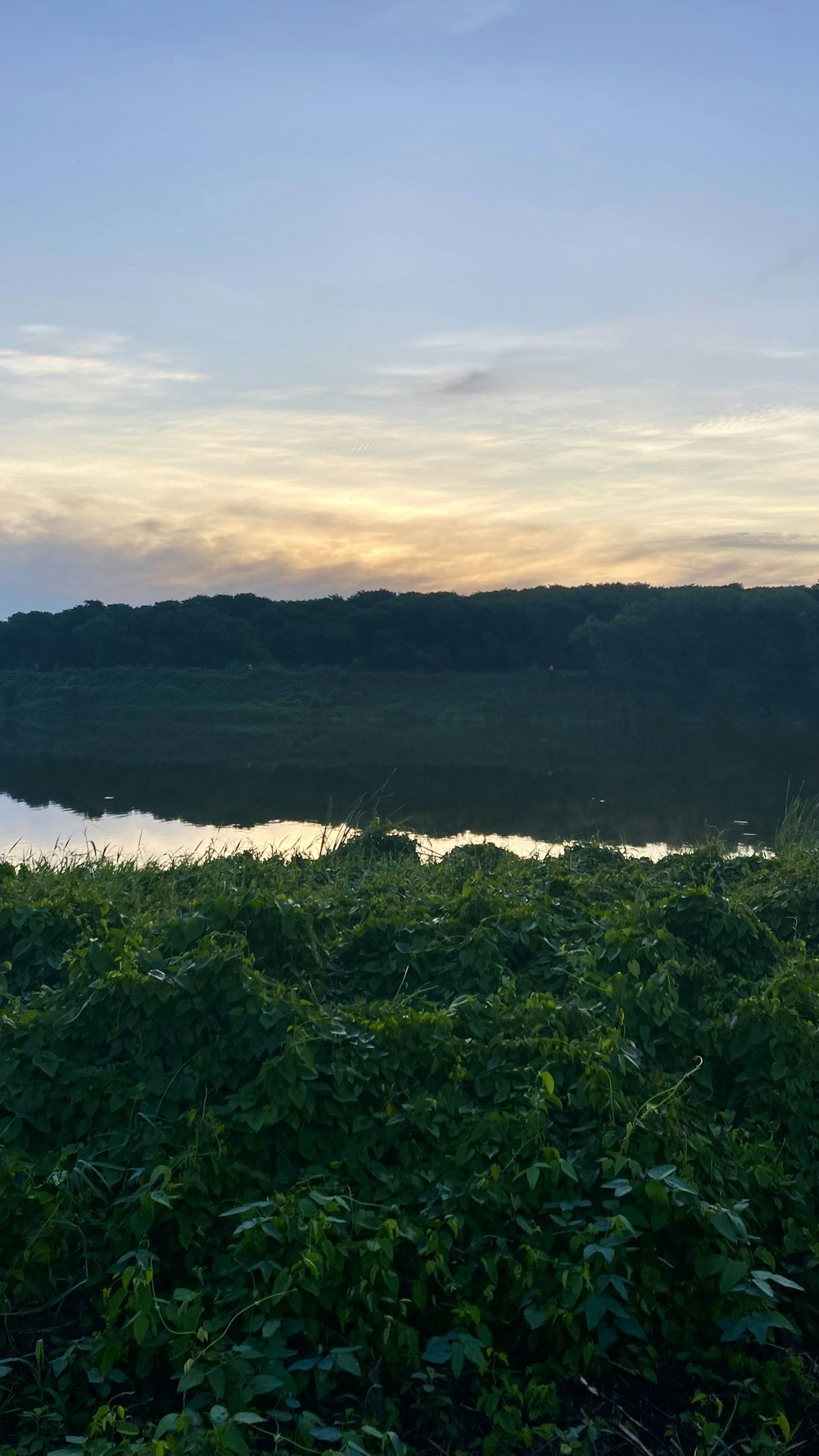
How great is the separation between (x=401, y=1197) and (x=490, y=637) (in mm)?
39629

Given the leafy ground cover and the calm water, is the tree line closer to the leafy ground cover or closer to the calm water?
the calm water

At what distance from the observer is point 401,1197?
12.0 feet

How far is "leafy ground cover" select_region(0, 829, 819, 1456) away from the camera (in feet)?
10.1

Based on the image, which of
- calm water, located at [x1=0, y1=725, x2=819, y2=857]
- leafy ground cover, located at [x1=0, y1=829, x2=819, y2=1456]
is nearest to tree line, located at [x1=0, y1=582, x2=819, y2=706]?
calm water, located at [x1=0, y1=725, x2=819, y2=857]

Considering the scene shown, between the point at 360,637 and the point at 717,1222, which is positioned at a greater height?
the point at 360,637

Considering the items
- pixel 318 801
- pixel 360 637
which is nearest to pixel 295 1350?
pixel 318 801

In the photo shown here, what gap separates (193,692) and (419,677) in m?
7.84

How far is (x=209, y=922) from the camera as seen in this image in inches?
187

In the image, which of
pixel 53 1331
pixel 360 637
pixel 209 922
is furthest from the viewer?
pixel 360 637

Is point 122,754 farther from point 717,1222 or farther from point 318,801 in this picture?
point 717,1222

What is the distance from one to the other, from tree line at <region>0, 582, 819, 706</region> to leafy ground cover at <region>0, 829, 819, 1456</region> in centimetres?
3274

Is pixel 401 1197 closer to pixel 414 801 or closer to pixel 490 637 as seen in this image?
pixel 414 801

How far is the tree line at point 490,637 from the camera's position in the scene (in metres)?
36.8

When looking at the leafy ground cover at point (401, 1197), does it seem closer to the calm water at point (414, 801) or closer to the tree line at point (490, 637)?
the calm water at point (414, 801)
